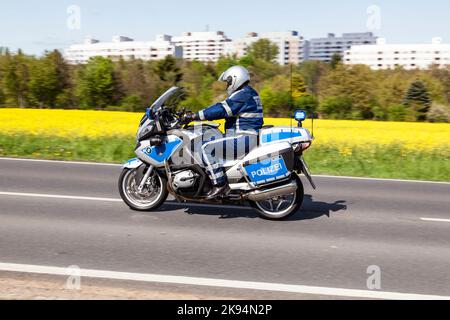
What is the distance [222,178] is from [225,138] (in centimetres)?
53

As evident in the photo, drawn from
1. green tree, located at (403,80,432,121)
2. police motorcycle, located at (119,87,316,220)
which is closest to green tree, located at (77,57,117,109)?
green tree, located at (403,80,432,121)

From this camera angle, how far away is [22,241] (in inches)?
245

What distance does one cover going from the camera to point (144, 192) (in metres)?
7.87

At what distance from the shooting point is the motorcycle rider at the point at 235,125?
7.36 meters

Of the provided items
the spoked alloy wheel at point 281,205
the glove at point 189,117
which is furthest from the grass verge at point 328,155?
the glove at point 189,117

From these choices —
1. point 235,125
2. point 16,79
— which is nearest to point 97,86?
point 16,79

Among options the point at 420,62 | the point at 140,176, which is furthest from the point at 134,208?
the point at 420,62

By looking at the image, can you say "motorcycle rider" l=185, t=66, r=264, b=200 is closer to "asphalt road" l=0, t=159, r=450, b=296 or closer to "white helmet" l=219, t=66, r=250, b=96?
"white helmet" l=219, t=66, r=250, b=96

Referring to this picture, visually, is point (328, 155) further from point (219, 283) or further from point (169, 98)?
point (219, 283)

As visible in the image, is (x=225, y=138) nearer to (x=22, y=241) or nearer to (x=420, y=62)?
(x=22, y=241)

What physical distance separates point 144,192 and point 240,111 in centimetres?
179

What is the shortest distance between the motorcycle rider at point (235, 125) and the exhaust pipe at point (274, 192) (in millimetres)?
412

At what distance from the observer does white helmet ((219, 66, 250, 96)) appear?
737 cm

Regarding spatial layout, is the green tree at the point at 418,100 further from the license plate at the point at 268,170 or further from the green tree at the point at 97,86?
the license plate at the point at 268,170
